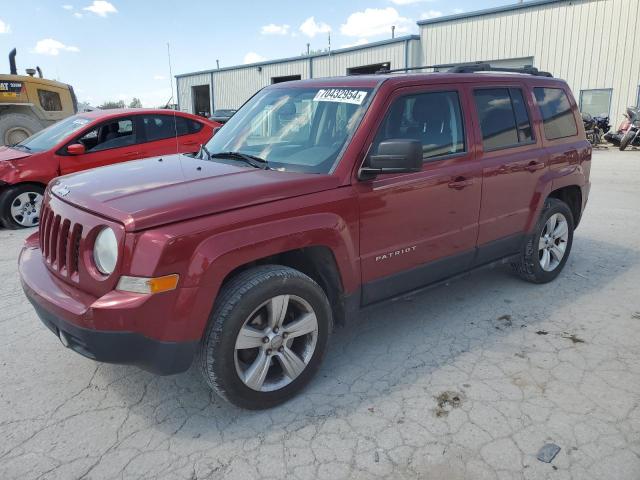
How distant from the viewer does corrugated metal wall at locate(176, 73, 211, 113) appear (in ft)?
120

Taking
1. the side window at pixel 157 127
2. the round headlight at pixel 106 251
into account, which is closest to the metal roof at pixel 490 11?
the side window at pixel 157 127

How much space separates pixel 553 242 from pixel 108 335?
13.3ft

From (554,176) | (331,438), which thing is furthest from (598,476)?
(554,176)

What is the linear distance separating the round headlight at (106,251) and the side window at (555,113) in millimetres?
3691

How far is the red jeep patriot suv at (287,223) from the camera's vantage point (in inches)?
96.7

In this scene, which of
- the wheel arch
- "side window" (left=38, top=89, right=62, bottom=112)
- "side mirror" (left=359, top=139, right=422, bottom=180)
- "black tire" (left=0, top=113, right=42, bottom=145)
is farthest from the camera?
"side window" (left=38, top=89, right=62, bottom=112)

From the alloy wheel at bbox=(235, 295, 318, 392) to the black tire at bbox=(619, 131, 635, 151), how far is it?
17.8 metres

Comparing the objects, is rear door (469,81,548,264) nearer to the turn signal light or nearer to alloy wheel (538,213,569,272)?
alloy wheel (538,213,569,272)

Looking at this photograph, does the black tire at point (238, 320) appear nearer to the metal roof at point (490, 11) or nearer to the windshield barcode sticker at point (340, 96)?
the windshield barcode sticker at point (340, 96)

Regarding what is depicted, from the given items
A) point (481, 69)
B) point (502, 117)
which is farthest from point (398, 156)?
point (481, 69)

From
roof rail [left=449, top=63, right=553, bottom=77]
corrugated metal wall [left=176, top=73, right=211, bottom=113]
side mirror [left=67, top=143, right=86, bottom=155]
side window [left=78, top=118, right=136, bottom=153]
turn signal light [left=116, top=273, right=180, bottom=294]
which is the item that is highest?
corrugated metal wall [left=176, top=73, right=211, bottom=113]

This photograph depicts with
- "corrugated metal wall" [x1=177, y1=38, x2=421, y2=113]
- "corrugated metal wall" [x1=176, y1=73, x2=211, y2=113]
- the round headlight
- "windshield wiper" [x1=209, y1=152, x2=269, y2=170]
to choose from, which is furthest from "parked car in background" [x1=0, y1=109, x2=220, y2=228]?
"corrugated metal wall" [x1=176, y1=73, x2=211, y2=113]

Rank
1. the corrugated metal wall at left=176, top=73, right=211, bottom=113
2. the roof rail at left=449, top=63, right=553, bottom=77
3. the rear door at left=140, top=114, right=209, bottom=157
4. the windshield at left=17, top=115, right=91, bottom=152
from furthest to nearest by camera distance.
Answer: the corrugated metal wall at left=176, top=73, right=211, bottom=113
the rear door at left=140, top=114, right=209, bottom=157
the windshield at left=17, top=115, right=91, bottom=152
the roof rail at left=449, top=63, right=553, bottom=77

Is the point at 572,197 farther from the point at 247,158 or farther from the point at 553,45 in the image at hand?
the point at 553,45
